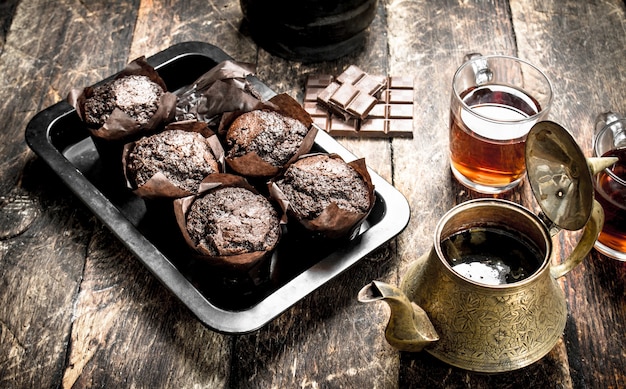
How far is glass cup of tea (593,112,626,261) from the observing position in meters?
1.29

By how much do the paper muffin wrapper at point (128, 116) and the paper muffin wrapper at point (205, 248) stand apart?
23cm

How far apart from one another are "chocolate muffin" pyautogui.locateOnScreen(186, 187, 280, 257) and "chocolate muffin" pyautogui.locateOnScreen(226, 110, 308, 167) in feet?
0.36

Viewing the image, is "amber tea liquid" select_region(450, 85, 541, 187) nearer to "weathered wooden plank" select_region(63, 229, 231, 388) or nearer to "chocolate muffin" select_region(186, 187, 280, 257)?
"chocolate muffin" select_region(186, 187, 280, 257)

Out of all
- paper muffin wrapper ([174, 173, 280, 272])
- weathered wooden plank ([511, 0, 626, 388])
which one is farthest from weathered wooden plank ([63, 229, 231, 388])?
weathered wooden plank ([511, 0, 626, 388])

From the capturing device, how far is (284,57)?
1.82 meters

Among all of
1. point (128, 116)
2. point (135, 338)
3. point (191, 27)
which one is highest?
point (128, 116)

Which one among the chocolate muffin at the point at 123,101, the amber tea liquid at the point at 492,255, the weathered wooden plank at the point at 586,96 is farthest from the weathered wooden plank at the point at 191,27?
the amber tea liquid at the point at 492,255

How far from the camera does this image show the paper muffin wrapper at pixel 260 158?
4.50ft

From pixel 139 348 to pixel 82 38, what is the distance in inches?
37.6

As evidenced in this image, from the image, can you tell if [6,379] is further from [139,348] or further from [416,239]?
[416,239]

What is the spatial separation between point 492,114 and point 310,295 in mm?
540

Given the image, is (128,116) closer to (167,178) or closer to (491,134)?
(167,178)

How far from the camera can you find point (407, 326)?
1106 mm

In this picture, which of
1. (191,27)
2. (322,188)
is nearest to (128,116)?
(322,188)
